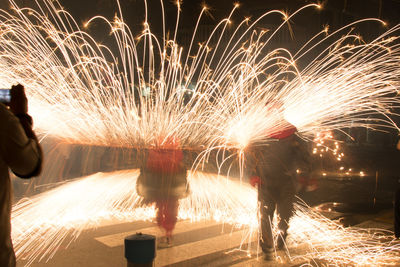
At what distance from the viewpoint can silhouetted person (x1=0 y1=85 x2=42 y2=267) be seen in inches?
88.7

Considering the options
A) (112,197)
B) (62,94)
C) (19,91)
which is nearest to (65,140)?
(62,94)

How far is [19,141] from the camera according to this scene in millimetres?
2270

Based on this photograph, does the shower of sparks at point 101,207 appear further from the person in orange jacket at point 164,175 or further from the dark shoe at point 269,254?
the dark shoe at point 269,254

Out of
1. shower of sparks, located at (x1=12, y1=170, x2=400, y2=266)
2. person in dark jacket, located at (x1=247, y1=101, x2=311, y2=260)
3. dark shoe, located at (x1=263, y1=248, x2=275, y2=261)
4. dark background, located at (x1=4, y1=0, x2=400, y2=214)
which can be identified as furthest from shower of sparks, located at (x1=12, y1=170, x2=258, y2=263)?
dark background, located at (x1=4, y1=0, x2=400, y2=214)

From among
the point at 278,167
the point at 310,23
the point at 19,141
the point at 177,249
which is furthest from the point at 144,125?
the point at 310,23

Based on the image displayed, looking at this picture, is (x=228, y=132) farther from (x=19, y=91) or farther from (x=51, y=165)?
(x=51, y=165)

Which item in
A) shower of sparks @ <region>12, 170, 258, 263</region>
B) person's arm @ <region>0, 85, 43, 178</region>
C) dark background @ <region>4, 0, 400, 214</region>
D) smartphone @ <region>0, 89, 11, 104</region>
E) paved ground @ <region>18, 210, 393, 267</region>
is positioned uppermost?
dark background @ <region>4, 0, 400, 214</region>

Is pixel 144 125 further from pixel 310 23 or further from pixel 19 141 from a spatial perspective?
pixel 310 23

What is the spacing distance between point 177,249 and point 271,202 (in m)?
1.54

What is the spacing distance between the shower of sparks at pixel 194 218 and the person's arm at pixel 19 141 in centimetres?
336

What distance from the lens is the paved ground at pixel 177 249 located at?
5.16 m

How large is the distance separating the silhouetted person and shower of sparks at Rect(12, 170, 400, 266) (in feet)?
10.5

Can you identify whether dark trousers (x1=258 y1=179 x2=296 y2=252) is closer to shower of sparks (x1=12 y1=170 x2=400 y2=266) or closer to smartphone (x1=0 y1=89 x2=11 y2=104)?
shower of sparks (x1=12 y1=170 x2=400 y2=266)

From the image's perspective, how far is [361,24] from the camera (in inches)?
928
